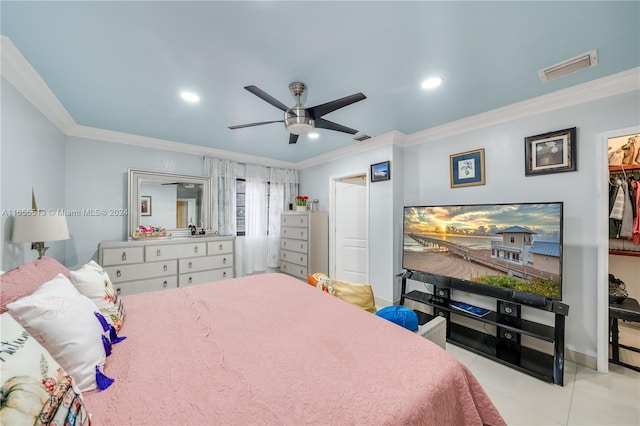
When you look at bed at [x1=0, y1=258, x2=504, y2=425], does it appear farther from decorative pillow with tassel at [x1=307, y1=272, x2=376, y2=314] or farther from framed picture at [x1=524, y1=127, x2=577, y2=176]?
framed picture at [x1=524, y1=127, x2=577, y2=176]

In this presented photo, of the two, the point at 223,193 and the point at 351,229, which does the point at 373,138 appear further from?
the point at 223,193

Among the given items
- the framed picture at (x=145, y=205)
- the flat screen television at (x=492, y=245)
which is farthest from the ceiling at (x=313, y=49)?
the framed picture at (x=145, y=205)

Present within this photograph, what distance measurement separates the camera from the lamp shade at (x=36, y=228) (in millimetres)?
1870

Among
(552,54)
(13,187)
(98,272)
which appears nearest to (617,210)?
(552,54)

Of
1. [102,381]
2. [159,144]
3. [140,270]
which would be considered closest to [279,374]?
[102,381]

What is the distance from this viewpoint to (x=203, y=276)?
12.3ft

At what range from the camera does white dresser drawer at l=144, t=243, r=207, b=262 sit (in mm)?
3327

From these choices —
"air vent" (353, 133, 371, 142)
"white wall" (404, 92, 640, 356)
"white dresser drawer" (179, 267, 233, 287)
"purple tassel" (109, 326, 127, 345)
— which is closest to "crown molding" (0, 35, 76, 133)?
"purple tassel" (109, 326, 127, 345)

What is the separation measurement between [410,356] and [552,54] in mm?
2243

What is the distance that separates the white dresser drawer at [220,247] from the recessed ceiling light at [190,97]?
2.20 m

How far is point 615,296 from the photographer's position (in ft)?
7.43

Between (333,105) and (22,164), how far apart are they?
2667 mm

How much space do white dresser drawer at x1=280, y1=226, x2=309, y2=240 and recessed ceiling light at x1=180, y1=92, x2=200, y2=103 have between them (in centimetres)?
266

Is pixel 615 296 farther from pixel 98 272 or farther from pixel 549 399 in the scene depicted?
pixel 98 272
